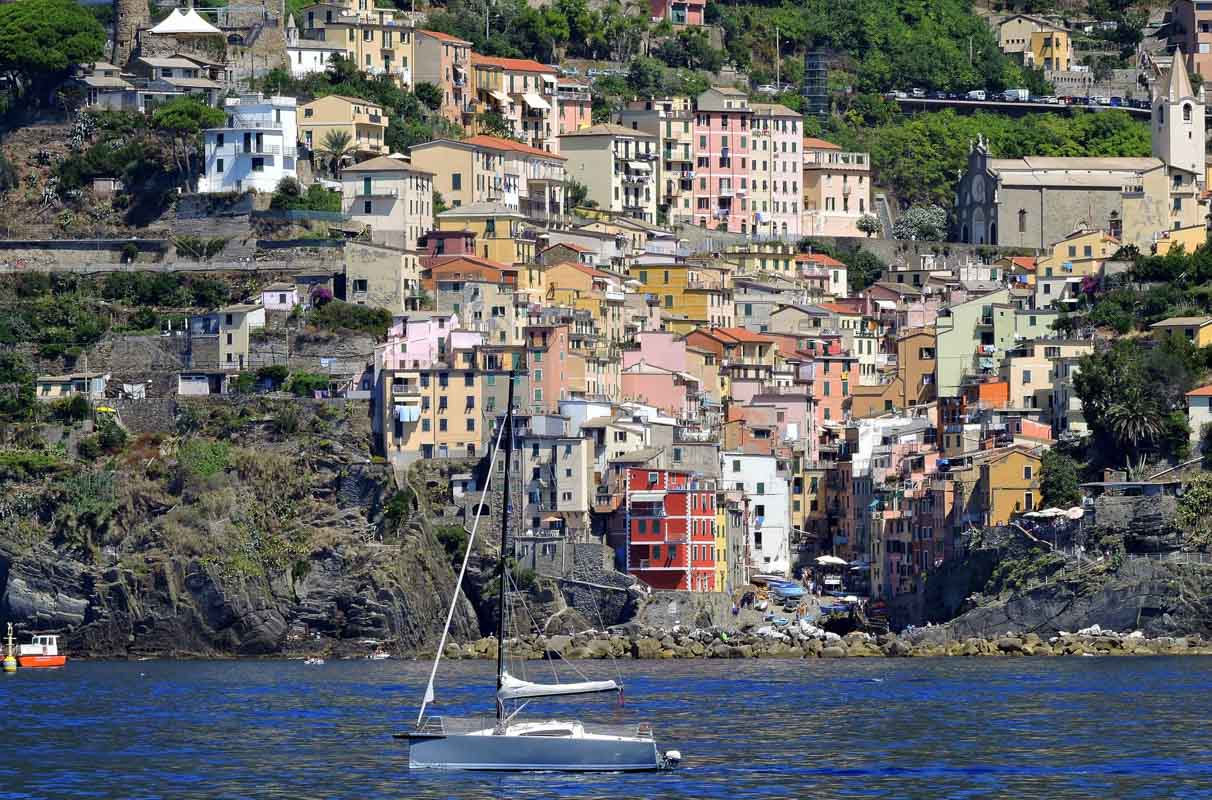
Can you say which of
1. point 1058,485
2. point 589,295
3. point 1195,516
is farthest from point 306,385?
point 1195,516

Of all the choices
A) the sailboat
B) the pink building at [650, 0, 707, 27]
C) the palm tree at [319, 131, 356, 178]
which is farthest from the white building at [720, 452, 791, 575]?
the sailboat

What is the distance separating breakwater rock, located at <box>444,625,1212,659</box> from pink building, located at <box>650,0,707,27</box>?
55.1 meters

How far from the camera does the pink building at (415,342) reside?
98.2m

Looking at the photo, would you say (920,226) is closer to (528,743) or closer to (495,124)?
(495,124)

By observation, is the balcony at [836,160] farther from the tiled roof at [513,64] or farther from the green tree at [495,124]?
the green tree at [495,124]

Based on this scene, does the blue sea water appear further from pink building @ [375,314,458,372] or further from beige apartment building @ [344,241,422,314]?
beige apartment building @ [344,241,422,314]

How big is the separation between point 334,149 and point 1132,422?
33.1 meters

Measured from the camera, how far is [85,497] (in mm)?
91500

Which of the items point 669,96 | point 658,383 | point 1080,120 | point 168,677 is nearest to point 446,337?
point 658,383

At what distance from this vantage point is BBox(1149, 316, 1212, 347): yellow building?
102 meters

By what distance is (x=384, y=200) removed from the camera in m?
110

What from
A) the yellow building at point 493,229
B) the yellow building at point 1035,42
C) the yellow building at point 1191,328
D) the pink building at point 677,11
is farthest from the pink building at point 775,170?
the yellow building at point 1191,328

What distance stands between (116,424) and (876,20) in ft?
197

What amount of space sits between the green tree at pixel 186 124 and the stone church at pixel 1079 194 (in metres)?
34.6
